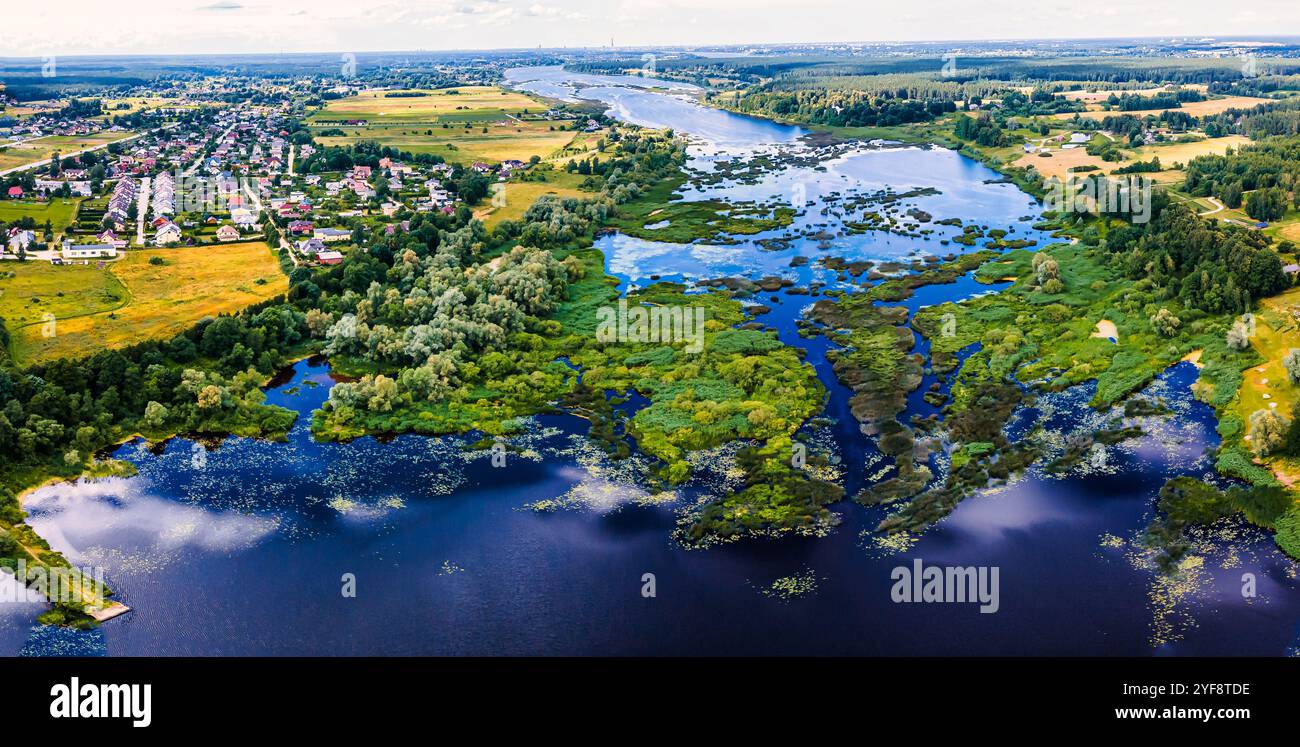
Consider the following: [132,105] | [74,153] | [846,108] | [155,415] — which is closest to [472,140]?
[74,153]

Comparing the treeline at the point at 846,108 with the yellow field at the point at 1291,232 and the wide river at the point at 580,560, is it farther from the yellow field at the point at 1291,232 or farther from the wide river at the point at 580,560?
the wide river at the point at 580,560

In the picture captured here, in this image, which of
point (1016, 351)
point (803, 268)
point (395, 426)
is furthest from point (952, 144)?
point (395, 426)

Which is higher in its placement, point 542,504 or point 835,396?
point 835,396

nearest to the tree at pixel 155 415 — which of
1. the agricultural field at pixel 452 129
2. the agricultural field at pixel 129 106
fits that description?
the agricultural field at pixel 452 129

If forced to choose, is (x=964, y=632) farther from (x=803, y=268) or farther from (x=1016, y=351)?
(x=803, y=268)

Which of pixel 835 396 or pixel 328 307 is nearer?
pixel 835 396

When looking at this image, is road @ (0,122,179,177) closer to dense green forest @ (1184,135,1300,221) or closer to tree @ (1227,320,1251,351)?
tree @ (1227,320,1251,351)

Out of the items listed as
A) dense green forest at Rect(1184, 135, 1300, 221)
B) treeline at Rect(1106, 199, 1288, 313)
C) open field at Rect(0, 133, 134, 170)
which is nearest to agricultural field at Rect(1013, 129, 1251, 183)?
dense green forest at Rect(1184, 135, 1300, 221)

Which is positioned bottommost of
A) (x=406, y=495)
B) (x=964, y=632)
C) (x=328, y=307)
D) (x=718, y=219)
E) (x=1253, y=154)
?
(x=964, y=632)
